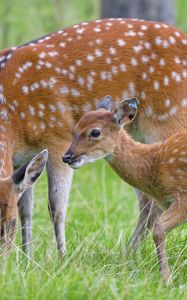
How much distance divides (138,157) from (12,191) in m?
0.94

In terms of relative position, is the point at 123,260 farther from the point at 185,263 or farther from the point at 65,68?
the point at 65,68

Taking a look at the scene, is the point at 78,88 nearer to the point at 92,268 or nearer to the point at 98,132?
the point at 98,132

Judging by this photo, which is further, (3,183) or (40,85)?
(40,85)

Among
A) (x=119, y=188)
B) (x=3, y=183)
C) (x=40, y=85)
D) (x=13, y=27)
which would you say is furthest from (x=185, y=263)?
(x=13, y=27)

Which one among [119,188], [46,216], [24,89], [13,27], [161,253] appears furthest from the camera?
[13,27]

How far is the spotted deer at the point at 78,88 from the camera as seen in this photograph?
812 centimetres

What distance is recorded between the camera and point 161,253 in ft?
22.2

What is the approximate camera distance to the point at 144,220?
320 inches

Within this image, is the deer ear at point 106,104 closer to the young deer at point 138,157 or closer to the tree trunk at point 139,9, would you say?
the young deer at point 138,157

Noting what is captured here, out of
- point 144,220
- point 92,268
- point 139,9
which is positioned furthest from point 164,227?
point 139,9

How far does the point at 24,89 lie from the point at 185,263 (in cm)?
214

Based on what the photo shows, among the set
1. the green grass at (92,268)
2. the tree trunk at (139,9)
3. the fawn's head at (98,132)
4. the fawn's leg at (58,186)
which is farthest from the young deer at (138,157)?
the tree trunk at (139,9)

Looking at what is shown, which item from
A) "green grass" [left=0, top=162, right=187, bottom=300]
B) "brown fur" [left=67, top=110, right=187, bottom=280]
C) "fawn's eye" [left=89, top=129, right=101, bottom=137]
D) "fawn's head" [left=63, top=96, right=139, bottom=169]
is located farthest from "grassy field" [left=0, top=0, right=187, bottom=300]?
"fawn's eye" [left=89, top=129, right=101, bottom=137]

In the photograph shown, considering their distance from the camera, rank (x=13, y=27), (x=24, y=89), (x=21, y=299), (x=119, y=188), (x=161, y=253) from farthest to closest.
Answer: (x=13, y=27) → (x=119, y=188) → (x=24, y=89) → (x=161, y=253) → (x=21, y=299)
